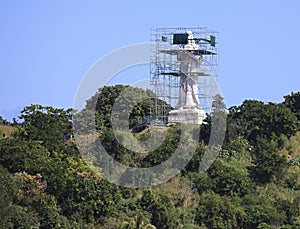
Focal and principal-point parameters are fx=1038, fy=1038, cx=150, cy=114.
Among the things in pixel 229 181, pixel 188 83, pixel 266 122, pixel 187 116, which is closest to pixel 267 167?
pixel 229 181

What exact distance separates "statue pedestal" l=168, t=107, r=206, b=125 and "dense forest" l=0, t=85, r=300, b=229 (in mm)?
1596

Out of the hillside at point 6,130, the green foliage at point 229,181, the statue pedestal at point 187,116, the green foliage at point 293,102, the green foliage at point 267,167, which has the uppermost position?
the green foliage at point 293,102

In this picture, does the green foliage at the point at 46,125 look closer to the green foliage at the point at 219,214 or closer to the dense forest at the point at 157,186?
the dense forest at the point at 157,186

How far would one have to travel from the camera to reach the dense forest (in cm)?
4700

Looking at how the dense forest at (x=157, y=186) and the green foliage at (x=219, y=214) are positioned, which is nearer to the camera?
the dense forest at (x=157, y=186)

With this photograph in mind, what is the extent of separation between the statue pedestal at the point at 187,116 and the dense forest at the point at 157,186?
1596mm

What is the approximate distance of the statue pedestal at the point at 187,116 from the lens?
57.0m

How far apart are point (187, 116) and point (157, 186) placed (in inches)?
291

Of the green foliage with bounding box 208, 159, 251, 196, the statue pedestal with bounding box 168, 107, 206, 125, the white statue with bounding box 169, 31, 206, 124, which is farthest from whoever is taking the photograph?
the white statue with bounding box 169, 31, 206, 124

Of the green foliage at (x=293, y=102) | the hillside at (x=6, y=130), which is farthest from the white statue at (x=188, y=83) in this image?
the hillside at (x=6, y=130)

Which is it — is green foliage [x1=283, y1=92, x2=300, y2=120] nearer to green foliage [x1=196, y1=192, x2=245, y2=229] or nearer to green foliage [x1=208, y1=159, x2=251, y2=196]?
green foliage [x1=208, y1=159, x2=251, y2=196]

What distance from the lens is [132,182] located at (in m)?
50.8

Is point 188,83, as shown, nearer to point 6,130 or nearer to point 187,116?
point 187,116

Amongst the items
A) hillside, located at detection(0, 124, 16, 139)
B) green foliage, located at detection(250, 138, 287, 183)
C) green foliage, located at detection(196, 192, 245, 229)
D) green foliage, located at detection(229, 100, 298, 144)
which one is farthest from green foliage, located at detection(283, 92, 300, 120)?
hillside, located at detection(0, 124, 16, 139)
